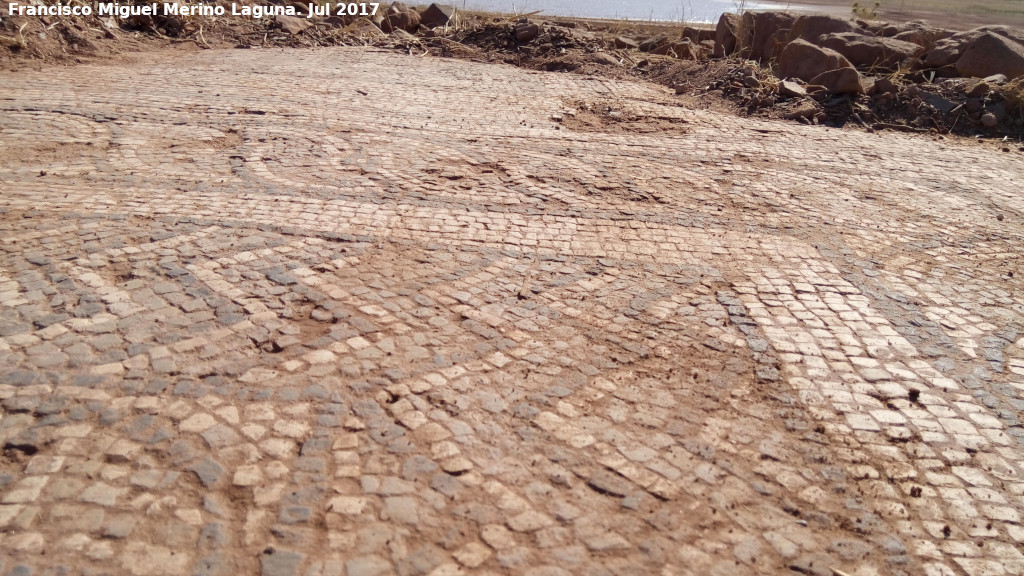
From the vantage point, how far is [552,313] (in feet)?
14.8

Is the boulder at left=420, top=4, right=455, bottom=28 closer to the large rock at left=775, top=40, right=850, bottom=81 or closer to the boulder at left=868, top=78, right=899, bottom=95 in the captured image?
the large rock at left=775, top=40, right=850, bottom=81

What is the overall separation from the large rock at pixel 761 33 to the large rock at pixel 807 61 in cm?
156

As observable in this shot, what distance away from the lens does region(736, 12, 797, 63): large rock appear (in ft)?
41.9

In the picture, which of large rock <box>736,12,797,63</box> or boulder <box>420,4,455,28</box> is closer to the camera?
large rock <box>736,12,797,63</box>

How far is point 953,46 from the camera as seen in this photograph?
11383 mm

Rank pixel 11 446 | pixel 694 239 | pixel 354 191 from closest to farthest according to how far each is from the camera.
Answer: pixel 11 446 < pixel 694 239 < pixel 354 191

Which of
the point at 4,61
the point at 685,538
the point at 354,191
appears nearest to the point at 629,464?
the point at 685,538

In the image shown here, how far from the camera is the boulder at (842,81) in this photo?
1033 centimetres

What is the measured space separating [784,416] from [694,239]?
7.59ft

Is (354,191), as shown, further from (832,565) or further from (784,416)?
(832,565)

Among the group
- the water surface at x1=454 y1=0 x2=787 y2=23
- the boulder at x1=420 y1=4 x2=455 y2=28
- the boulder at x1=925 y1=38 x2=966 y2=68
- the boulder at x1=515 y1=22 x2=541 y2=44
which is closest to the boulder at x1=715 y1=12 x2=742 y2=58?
the boulder at x1=925 y1=38 x2=966 y2=68

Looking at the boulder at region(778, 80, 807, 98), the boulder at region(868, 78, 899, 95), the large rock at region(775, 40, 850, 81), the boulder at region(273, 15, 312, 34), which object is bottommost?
the boulder at region(778, 80, 807, 98)

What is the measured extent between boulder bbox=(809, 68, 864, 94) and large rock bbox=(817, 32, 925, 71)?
4.24 feet

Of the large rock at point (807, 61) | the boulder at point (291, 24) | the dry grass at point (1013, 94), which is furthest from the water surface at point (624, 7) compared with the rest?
the dry grass at point (1013, 94)
